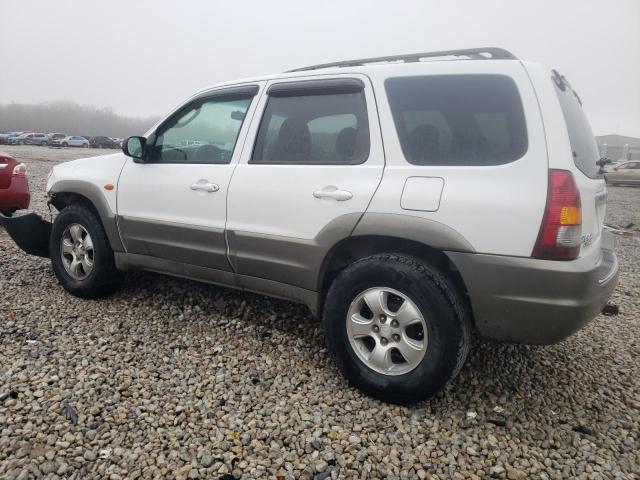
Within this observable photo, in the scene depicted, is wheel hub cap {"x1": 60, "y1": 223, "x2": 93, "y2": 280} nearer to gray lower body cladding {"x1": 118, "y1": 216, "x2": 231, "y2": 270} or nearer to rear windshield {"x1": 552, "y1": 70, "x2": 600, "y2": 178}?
gray lower body cladding {"x1": 118, "y1": 216, "x2": 231, "y2": 270}

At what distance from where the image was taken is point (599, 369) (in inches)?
120

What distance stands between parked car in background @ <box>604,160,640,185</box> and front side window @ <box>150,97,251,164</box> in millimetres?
19901

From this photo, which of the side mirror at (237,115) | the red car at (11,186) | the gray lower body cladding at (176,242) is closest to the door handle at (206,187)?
the gray lower body cladding at (176,242)

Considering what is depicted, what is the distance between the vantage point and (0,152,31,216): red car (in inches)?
219

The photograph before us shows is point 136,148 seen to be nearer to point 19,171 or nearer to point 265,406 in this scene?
point 265,406

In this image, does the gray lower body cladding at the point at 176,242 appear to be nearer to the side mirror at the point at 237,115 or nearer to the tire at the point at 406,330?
the side mirror at the point at 237,115

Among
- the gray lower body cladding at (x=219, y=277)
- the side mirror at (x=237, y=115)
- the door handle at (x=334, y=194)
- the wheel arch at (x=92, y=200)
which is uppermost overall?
the side mirror at (x=237, y=115)

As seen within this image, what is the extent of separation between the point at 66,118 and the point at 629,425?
107m

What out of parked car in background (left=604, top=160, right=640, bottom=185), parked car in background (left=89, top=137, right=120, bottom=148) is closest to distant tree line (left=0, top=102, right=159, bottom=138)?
parked car in background (left=89, top=137, right=120, bottom=148)

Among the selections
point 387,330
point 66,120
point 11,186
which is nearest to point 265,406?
point 387,330

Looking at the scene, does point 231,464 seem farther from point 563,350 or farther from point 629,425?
point 563,350

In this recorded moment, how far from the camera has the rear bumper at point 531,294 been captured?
211cm

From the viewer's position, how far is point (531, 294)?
215 centimetres

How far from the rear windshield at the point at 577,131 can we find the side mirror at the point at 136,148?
9.19 feet
